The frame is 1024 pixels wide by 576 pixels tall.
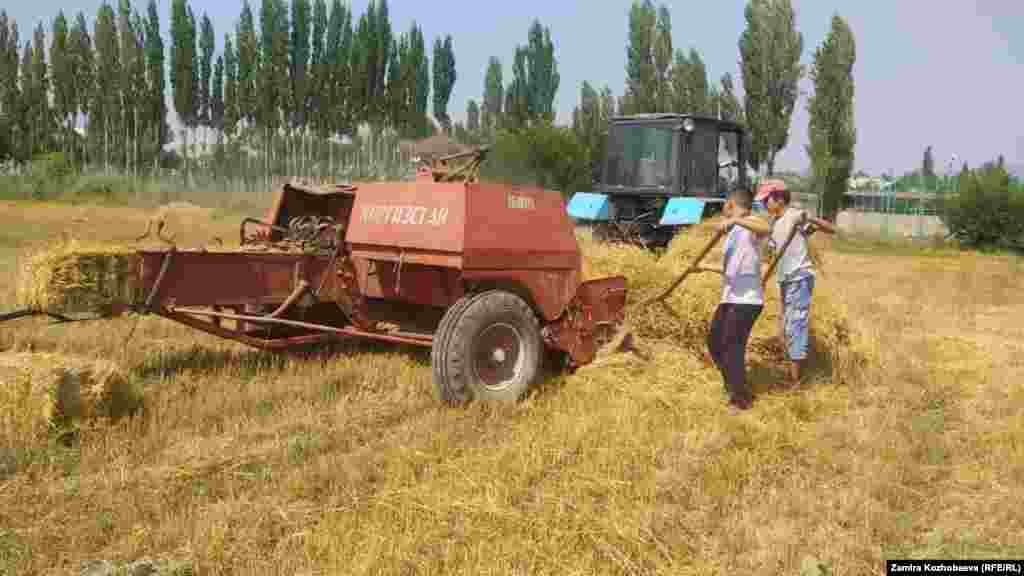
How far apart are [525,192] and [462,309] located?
3.22 ft

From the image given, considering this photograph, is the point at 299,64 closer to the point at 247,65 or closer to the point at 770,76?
the point at 247,65

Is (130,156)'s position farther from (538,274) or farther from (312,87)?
(538,274)

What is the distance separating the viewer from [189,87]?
3538 centimetres

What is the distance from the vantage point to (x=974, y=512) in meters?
3.92

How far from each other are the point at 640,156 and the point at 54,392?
378 inches

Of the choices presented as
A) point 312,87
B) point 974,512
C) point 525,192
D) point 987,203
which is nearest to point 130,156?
point 312,87

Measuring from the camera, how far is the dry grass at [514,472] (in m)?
3.27

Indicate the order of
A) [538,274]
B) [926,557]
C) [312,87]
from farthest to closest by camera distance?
[312,87]
[538,274]
[926,557]

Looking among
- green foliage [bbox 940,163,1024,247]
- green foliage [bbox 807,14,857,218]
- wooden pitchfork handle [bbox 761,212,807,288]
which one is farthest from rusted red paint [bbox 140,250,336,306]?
green foliage [bbox 807,14,857,218]

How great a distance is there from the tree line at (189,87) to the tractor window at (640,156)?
23.5 metres

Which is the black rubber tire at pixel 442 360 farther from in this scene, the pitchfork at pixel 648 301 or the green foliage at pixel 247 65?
the green foliage at pixel 247 65

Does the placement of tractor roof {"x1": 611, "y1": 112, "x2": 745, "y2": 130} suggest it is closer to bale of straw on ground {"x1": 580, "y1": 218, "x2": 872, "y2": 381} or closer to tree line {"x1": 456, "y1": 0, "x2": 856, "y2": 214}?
bale of straw on ground {"x1": 580, "y1": 218, "x2": 872, "y2": 381}

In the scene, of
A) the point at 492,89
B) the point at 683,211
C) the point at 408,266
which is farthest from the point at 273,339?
the point at 492,89

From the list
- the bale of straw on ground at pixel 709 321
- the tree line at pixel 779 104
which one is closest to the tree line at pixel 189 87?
the tree line at pixel 779 104
